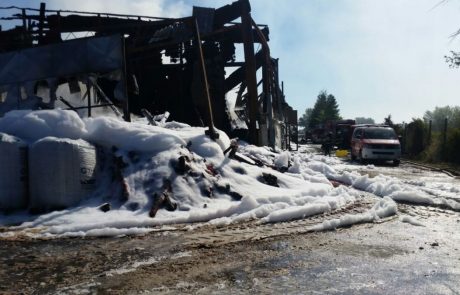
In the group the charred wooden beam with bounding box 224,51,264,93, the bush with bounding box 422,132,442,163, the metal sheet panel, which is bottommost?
the bush with bounding box 422,132,442,163

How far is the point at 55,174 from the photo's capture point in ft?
23.1

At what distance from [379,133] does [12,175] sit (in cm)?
1915

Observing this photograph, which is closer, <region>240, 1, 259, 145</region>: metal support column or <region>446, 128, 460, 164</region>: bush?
<region>240, 1, 259, 145</region>: metal support column

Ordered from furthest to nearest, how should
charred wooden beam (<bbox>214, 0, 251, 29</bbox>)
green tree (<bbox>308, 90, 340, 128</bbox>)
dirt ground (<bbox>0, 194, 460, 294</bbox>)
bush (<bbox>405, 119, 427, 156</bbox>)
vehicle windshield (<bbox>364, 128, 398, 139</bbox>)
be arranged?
green tree (<bbox>308, 90, 340, 128</bbox>) → bush (<bbox>405, 119, 427, 156</bbox>) → vehicle windshield (<bbox>364, 128, 398, 139</bbox>) → charred wooden beam (<bbox>214, 0, 251, 29</bbox>) → dirt ground (<bbox>0, 194, 460, 294</bbox>)

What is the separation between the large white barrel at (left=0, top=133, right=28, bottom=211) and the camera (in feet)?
22.8

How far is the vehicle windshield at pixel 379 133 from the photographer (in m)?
22.1

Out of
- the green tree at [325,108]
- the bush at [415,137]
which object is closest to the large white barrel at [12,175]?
the bush at [415,137]

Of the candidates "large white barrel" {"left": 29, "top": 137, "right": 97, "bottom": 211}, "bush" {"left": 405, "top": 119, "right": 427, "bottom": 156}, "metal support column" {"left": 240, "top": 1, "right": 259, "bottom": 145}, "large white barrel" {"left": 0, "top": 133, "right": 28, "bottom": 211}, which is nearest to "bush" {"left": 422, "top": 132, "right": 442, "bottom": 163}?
"bush" {"left": 405, "top": 119, "right": 427, "bottom": 156}

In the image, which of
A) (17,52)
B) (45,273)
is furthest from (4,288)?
(17,52)

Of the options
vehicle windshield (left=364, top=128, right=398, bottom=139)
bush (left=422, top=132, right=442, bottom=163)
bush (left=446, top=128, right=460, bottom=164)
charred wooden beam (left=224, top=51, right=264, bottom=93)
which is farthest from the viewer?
vehicle windshield (left=364, top=128, right=398, bottom=139)

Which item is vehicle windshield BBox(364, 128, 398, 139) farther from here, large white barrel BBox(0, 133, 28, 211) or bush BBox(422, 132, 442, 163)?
large white barrel BBox(0, 133, 28, 211)

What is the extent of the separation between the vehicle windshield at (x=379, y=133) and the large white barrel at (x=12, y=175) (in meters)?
18.4

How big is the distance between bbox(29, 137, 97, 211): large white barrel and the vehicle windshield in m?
17.9

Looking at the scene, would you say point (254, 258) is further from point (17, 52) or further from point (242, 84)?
point (242, 84)
